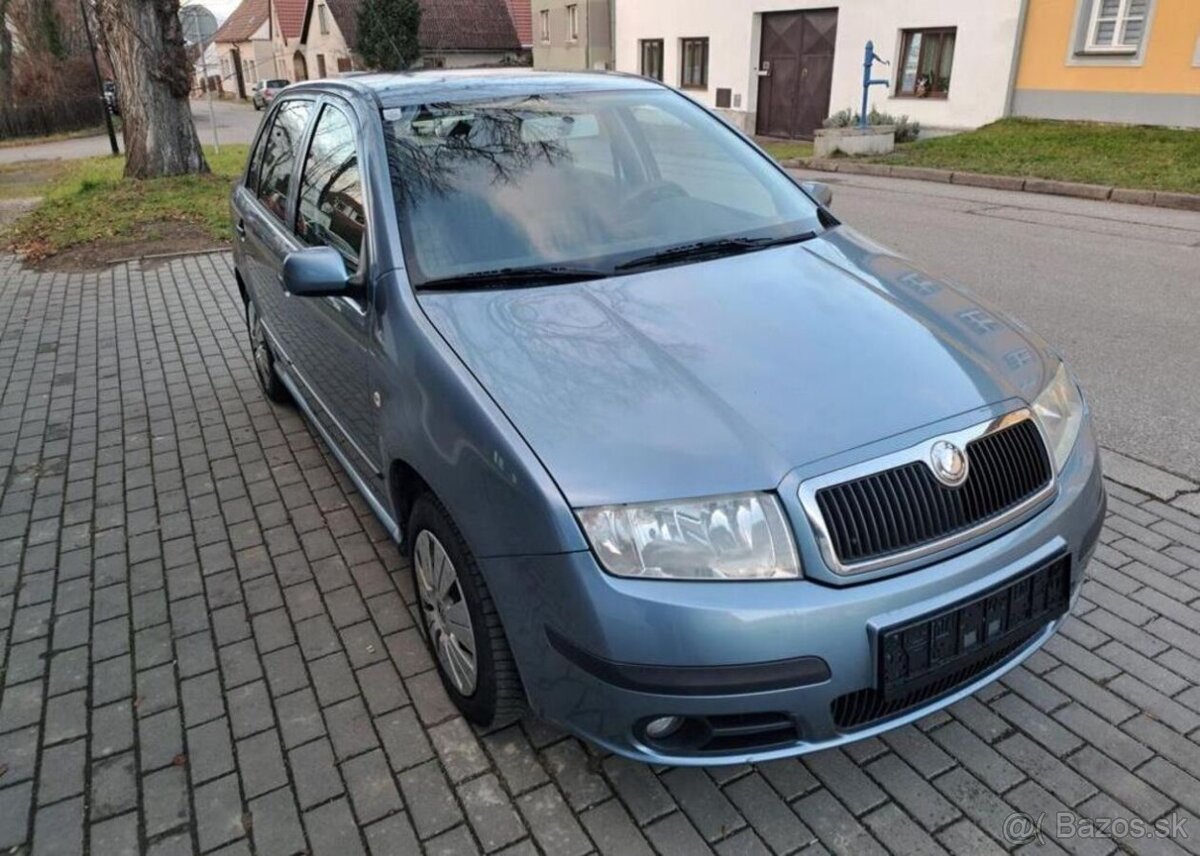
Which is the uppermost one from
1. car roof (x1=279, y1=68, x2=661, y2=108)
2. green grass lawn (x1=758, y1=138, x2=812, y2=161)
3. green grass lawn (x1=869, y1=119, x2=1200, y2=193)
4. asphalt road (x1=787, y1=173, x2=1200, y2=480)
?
car roof (x1=279, y1=68, x2=661, y2=108)

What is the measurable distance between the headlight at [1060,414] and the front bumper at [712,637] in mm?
421

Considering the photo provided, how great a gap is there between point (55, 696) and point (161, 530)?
3.68 ft

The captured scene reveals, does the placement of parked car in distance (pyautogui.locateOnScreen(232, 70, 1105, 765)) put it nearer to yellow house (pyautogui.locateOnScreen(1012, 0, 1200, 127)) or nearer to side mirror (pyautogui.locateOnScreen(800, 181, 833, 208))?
side mirror (pyautogui.locateOnScreen(800, 181, 833, 208))

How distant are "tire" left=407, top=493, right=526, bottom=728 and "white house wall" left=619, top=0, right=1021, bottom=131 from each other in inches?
432

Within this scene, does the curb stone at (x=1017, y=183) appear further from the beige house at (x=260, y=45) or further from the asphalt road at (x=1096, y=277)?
the beige house at (x=260, y=45)

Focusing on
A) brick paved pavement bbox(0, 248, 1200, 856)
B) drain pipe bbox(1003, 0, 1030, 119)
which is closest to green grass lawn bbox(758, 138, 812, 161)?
drain pipe bbox(1003, 0, 1030, 119)

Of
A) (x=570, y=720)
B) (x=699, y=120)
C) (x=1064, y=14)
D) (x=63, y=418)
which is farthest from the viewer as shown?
(x=1064, y=14)

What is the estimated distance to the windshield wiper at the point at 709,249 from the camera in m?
2.87

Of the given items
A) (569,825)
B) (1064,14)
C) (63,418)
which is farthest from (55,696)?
(1064,14)

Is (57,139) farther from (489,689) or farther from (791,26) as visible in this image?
(489,689)

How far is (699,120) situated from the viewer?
12.1 ft

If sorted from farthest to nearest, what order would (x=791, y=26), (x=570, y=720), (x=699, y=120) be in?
(x=791, y=26) → (x=699, y=120) → (x=570, y=720)

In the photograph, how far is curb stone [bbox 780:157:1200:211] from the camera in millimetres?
10602

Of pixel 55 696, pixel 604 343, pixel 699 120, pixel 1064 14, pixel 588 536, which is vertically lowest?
pixel 55 696
